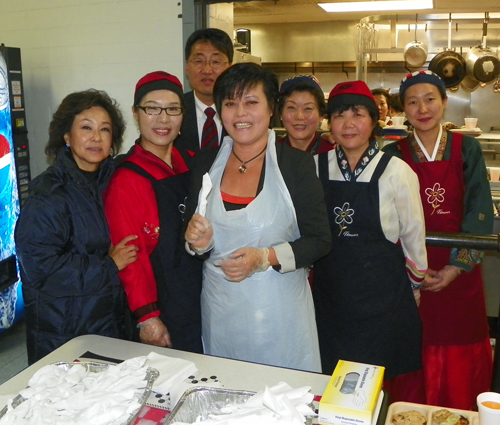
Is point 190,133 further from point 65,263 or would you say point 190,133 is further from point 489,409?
point 489,409

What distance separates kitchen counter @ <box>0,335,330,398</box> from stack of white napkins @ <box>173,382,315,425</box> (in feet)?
0.51

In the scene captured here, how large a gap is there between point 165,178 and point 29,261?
58cm

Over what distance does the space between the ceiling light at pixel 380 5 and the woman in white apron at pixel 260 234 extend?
3134 millimetres

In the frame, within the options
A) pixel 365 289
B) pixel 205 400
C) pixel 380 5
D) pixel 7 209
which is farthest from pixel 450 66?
pixel 205 400

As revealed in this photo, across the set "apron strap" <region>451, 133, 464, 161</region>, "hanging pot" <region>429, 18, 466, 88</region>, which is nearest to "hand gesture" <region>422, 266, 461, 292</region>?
"apron strap" <region>451, 133, 464, 161</region>

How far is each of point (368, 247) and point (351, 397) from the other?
1.03 metres

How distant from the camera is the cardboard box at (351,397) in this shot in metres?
1.20

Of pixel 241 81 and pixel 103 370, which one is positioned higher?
pixel 241 81

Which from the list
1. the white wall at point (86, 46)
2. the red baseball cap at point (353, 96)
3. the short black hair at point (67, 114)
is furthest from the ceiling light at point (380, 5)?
the short black hair at point (67, 114)

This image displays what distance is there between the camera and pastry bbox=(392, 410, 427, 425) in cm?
155

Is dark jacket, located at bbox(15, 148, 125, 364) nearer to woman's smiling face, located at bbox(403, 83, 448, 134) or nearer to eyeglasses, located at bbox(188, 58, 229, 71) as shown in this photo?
eyeglasses, located at bbox(188, 58, 229, 71)

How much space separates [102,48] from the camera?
12.4ft

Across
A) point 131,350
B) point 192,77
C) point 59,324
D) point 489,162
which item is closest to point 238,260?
point 131,350

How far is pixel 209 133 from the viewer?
2.96 meters
